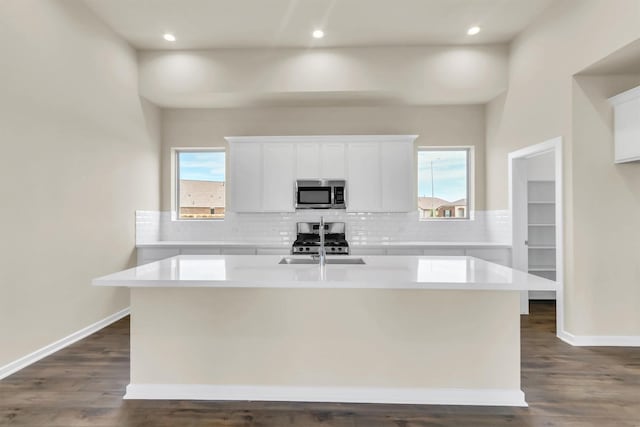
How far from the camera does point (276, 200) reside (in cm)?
527

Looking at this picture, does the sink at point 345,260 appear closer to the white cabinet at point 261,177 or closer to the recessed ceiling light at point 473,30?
the white cabinet at point 261,177

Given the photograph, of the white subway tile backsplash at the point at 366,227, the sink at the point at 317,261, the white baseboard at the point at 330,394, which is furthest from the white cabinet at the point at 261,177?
the white baseboard at the point at 330,394

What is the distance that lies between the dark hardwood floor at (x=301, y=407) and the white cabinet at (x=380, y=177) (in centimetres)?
266

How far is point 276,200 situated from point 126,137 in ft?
6.84

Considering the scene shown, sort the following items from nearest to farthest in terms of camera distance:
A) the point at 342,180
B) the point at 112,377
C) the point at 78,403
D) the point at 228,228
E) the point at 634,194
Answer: the point at 78,403 < the point at 112,377 < the point at 634,194 < the point at 342,180 < the point at 228,228

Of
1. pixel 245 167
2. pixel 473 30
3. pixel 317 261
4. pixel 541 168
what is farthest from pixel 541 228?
pixel 245 167

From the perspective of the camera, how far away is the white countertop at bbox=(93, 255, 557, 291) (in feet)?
6.75

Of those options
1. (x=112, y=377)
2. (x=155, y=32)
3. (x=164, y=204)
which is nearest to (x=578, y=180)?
(x=112, y=377)

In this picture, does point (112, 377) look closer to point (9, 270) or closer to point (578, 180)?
point (9, 270)

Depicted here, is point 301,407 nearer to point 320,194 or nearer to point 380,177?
point 320,194

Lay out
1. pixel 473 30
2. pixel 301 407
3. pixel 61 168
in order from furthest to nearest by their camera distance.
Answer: pixel 473 30
pixel 61 168
pixel 301 407

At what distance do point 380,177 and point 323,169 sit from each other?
0.82m

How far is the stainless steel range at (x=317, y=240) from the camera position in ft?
16.1

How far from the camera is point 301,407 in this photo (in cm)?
241
